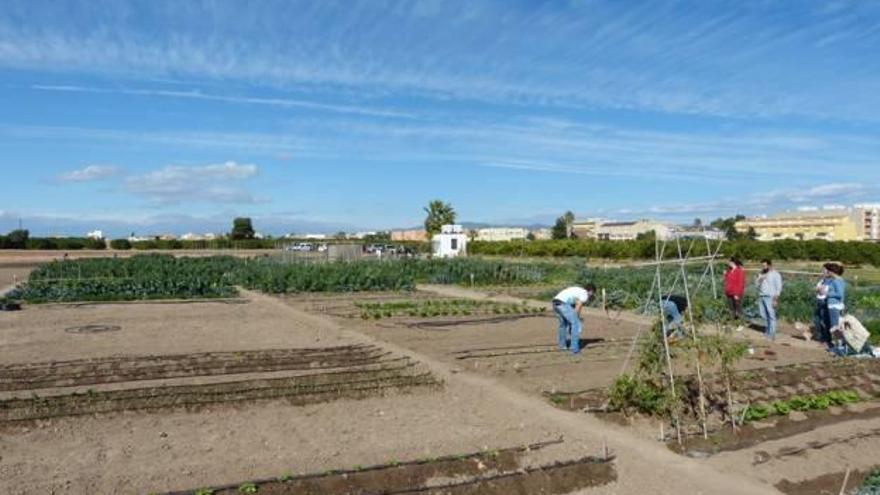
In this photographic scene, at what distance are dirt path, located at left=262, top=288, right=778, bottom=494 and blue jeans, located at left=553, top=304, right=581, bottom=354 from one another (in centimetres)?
289

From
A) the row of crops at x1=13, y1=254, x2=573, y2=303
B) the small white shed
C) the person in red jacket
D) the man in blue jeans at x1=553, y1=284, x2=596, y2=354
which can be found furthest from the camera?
the small white shed

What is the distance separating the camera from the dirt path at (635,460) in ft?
21.2

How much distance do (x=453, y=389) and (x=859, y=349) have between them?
7.38 metres

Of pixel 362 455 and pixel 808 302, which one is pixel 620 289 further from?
pixel 362 455

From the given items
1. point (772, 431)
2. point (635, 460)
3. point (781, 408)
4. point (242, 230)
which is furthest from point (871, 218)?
point (635, 460)

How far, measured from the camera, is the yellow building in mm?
114250

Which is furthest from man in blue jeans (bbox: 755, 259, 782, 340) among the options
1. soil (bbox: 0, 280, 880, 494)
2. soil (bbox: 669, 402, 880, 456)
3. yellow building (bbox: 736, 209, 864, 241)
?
yellow building (bbox: 736, 209, 864, 241)

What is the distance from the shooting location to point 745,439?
25.6ft

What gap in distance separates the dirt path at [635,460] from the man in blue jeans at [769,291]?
24.0 feet

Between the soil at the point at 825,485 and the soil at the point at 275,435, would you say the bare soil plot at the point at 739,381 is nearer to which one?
the soil at the point at 825,485

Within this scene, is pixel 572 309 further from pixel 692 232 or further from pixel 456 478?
pixel 456 478

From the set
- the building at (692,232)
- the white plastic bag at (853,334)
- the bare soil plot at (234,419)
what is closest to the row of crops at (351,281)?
the white plastic bag at (853,334)

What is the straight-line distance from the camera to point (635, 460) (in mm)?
7059

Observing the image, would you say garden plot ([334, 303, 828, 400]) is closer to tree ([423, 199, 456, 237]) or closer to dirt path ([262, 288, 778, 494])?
dirt path ([262, 288, 778, 494])
